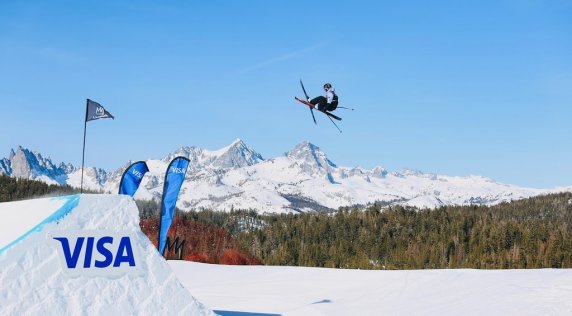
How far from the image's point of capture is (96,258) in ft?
33.9

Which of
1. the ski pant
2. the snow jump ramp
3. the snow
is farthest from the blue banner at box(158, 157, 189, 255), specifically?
the snow jump ramp

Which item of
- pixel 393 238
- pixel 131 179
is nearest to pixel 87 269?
pixel 131 179

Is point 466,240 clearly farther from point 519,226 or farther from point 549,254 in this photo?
point 549,254

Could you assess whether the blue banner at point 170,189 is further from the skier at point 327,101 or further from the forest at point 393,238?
the forest at point 393,238

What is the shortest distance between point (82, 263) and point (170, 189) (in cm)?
1148

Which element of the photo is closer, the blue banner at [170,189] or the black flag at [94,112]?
the black flag at [94,112]

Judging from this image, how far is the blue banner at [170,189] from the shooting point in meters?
21.6

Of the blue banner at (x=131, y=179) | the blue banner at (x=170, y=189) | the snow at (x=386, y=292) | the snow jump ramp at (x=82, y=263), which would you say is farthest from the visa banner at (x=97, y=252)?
the blue banner at (x=170, y=189)

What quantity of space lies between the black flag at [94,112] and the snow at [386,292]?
648 centimetres

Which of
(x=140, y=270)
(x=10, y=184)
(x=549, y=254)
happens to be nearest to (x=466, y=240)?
(x=549, y=254)

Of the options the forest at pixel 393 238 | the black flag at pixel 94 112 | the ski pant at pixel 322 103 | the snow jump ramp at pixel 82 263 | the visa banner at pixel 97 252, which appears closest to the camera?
the snow jump ramp at pixel 82 263

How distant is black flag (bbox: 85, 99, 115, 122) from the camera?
20656 millimetres

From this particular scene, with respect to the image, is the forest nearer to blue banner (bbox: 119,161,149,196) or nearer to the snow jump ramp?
blue banner (bbox: 119,161,149,196)

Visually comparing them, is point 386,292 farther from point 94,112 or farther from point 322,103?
point 94,112
